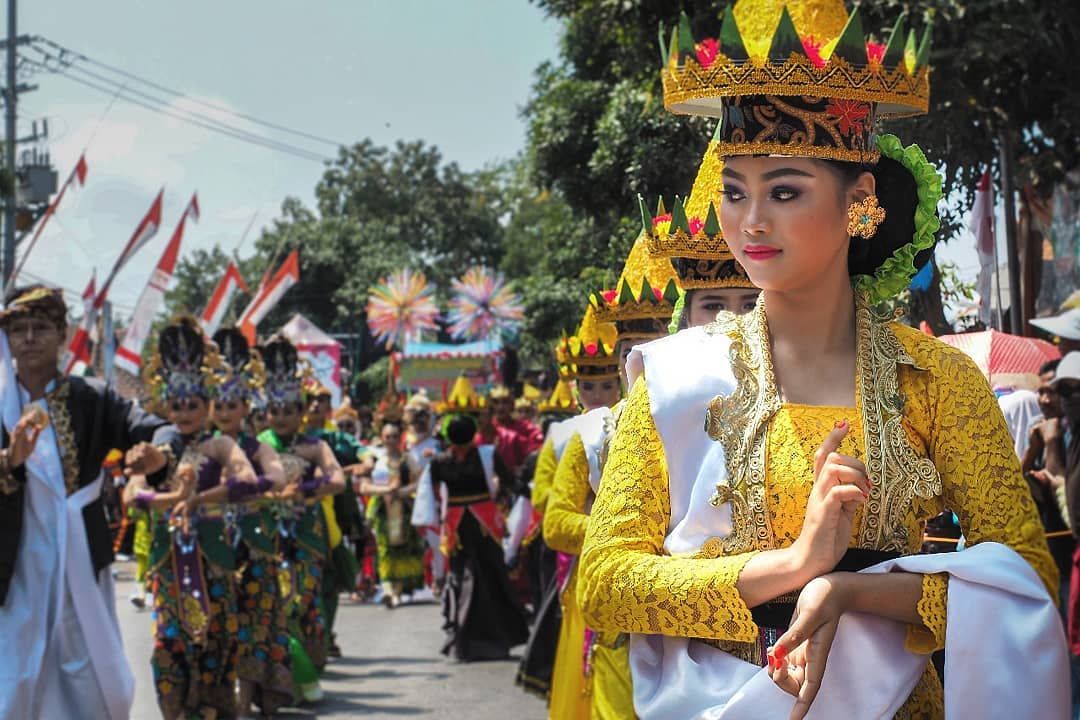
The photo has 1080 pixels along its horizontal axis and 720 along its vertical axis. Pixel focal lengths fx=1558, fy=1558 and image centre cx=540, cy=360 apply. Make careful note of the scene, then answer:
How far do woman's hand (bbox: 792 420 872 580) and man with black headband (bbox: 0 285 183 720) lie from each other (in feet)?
15.0

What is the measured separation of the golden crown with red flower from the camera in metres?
3.04

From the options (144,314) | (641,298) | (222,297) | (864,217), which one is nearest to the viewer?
(864,217)

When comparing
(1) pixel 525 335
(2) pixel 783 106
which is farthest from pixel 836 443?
(1) pixel 525 335

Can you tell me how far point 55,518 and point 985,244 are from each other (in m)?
5.39

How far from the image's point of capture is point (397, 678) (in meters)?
11.6

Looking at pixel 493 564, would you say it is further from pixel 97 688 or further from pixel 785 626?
pixel 785 626

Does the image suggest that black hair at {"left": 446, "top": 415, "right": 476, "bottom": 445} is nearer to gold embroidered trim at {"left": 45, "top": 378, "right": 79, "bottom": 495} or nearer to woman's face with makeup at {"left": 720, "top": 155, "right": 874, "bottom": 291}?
gold embroidered trim at {"left": 45, "top": 378, "right": 79, "bottom": 495}

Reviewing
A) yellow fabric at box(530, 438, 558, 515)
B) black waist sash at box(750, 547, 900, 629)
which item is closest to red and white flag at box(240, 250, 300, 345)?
yellow fabric at box(530, 438, 558, 515)

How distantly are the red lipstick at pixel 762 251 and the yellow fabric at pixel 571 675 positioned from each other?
3307 millimetres

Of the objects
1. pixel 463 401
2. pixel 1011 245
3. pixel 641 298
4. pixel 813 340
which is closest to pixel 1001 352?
pixel 1011 245

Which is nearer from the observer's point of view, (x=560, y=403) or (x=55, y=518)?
(x=55, y=518)

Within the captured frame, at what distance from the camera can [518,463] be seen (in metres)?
16.4

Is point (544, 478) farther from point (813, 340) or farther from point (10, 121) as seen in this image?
point (10, 121)

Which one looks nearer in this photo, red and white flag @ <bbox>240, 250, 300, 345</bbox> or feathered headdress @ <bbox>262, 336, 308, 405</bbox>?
feathered headdress @ <bbox>262, 336, 308, 405</bbox>
